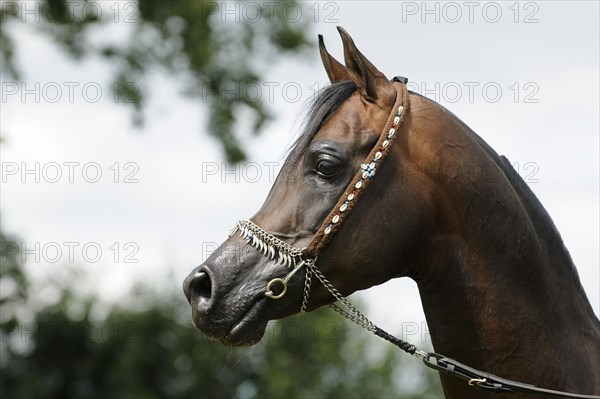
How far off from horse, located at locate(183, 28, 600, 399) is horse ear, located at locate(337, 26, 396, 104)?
11cm

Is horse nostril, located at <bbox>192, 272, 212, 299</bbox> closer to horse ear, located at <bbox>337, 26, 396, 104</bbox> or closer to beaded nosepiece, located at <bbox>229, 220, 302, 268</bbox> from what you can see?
beaded nosepiece, located at <bbox>229, 220, 302, 268</bbox>

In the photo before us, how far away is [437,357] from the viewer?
16.5ft

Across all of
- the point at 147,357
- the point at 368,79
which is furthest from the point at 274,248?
the point at 147,357

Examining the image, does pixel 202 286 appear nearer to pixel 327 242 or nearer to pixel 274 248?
pixel 274 248

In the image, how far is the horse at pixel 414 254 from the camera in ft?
16.3

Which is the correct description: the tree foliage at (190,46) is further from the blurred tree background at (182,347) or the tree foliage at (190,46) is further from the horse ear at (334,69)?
the horse ear at (334,69)

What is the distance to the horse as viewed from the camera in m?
4.98

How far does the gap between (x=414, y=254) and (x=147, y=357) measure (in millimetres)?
40768

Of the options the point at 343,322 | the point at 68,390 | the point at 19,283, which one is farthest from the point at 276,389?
the point at 19,283

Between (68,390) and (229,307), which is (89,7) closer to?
(229,307)

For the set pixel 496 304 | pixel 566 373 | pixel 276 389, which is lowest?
pixel 276 389

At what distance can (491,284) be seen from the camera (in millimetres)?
5008

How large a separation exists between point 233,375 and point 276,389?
8.19ft

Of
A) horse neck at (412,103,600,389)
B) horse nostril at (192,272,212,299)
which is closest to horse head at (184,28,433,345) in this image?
horse nostril at (192,272,212,299)
